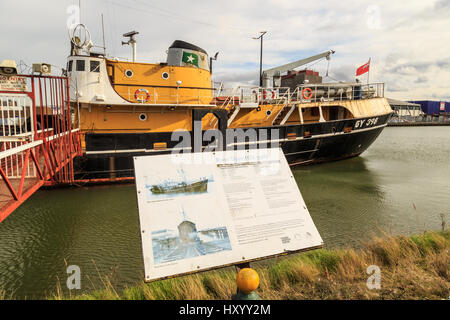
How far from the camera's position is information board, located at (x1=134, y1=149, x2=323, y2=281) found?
279cm

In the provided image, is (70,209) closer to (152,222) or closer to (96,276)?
(96,276)

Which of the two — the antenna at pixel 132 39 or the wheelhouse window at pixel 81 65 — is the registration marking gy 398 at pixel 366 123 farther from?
the wheelhouse window at pixel 81 65

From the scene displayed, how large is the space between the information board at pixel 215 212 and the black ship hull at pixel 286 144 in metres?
8.88

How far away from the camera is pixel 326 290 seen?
361cm

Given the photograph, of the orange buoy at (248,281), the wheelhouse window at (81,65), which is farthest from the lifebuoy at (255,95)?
the orange buoy at (248,281)

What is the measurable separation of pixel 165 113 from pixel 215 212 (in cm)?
1015

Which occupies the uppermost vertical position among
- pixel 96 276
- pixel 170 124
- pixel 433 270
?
pixel 170 124

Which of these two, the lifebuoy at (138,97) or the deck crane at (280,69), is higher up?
the deck crane at (280,69)

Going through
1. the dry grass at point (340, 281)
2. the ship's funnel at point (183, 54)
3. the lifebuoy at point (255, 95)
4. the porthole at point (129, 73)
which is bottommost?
the dry grass at point (340, 281)

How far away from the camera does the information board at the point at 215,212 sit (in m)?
2.79

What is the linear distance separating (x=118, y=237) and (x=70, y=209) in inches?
130

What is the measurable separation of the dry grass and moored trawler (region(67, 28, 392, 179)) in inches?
325

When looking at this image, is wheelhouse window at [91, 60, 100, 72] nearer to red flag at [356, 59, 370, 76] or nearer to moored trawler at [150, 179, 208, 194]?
moored trawler at [150, 179, 208, 194]
